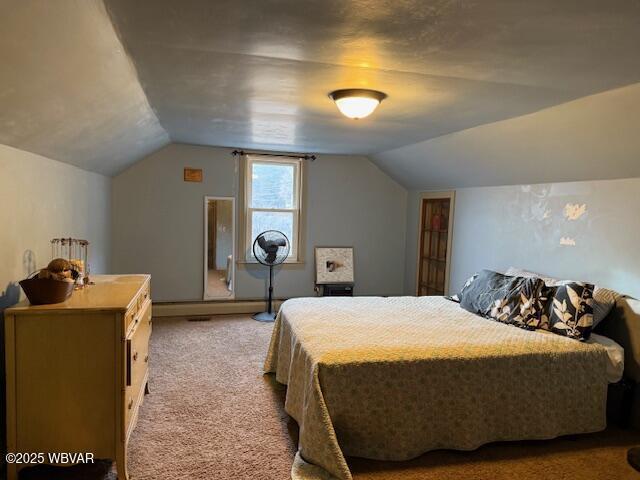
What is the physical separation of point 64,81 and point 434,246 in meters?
4.46

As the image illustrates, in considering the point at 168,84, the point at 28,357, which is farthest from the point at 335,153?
the point at 28,357

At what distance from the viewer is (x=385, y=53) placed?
6.40 feet

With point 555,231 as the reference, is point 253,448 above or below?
below

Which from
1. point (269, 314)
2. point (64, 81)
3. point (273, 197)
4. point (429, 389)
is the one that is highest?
point (64, 81)

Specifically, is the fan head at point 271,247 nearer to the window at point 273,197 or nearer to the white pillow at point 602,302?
the window at point 273,197

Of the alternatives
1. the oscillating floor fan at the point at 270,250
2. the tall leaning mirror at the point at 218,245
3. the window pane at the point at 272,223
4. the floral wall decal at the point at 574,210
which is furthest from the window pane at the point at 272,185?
the floral wall decal at the point at 574,210

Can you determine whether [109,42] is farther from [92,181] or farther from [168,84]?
[92,181]

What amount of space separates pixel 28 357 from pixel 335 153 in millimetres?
4151

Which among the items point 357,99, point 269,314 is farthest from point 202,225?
point 357,99

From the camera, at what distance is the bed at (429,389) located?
7.50ft

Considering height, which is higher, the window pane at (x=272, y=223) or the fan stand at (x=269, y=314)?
the window pane at (x=272, y=223)

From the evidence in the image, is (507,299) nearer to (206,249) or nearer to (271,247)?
(271,247)

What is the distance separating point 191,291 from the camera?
5254mm

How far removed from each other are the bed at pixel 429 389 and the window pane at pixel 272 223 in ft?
8.87
